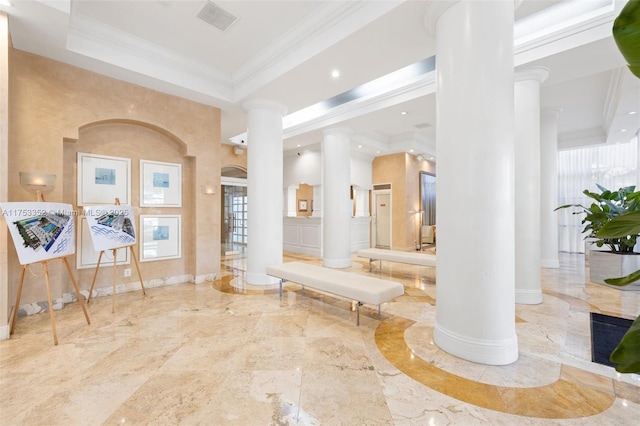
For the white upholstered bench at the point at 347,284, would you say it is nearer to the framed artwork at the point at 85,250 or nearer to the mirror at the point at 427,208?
the framed artwork at the point at 85,250

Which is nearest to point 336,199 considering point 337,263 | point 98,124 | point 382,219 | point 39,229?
point 337,263

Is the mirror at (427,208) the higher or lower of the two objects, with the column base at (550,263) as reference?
higher

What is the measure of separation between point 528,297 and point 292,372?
12.6 feet

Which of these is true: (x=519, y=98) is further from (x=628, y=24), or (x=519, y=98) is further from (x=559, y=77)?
(x=628, y=24)

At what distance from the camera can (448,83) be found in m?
2.78

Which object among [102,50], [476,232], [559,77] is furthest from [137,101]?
[559,77]

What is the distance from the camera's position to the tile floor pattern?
1.98 metres

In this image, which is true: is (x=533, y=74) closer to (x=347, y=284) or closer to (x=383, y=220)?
(x=347, y=284)

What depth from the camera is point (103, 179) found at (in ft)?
15.4

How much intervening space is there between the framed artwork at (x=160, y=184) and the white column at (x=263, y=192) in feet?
4.79

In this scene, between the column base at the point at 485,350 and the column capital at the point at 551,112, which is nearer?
the column base at the point at 485,350

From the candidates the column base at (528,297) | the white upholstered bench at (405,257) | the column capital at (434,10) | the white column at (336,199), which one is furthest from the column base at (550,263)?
the column capital at (434,10)

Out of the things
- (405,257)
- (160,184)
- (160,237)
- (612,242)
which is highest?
(160,184)

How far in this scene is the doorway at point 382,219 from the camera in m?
10.5
